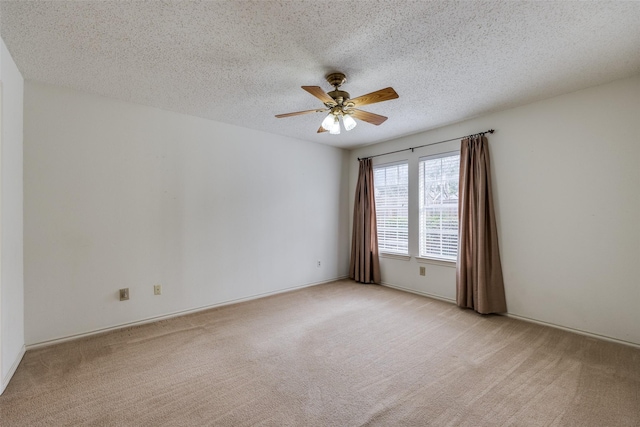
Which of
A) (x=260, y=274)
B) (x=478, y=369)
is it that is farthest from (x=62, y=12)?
(x=478, y=369)

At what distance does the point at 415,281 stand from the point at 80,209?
4335 millimetres

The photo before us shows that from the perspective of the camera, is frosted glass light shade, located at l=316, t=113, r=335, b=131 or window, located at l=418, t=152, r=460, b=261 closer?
frosted glass light shade, located at l=316, t=113, r=335, b=131

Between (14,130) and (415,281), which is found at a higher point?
(14,130)

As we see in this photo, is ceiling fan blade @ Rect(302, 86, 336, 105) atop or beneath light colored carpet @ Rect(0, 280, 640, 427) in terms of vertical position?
atop

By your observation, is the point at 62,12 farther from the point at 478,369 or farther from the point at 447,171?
the point at 447,171

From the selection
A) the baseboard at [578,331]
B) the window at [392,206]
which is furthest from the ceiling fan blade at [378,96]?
the baseboard at [578,331]

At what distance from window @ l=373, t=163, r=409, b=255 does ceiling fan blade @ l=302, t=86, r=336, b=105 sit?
242 centimetres

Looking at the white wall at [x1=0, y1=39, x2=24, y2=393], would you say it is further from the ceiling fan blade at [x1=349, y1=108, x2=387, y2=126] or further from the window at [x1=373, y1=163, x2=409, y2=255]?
the window at [x1=373, y1=163, x2=409, y2=255]

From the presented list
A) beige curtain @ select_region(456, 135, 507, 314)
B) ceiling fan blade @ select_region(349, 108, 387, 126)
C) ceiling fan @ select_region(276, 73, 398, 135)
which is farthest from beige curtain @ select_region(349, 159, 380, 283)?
ceiling fan @ select_region(276, 73, 398, 135)

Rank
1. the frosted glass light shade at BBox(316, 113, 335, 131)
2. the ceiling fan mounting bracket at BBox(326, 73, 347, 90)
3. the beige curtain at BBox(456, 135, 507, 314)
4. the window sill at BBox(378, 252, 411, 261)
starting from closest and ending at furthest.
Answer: the ceiling fan mounting bracket at BBox(326, 73, 347, 90) < the frosted glass light shade at BBox(316, 113, 335, 131) < the beige curtain at BBox(456, 135, 507, 314) < the window sill at BBox(378, 252, 411, 261)

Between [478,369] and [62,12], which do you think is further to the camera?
[478,369]

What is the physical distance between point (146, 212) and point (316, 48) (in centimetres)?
256

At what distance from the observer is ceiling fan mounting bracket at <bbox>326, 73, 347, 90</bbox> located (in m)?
2.42

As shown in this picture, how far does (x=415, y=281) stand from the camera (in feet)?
14.2
